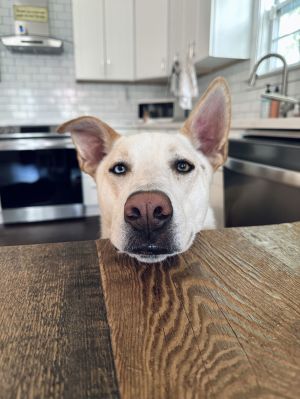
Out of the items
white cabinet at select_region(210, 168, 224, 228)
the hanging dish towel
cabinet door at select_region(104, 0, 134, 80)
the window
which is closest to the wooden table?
white cabinet at select_region(210, 168, 224, 228)

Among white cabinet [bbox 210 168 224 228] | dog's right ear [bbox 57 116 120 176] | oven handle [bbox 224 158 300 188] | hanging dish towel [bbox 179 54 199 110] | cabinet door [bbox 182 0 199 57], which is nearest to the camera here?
dog's right ear [bbox 57 116 120 176]

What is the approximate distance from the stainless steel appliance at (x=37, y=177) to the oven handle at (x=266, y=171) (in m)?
2.36

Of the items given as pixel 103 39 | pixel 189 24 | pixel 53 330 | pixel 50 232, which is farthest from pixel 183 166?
pixel 103 39

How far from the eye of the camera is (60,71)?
4.81 metres

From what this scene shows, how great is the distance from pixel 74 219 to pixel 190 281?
3575 millimetres

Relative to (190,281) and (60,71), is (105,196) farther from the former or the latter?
(60,71)

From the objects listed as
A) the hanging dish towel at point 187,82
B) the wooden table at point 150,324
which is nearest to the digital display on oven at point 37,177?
the hanging dish towel at point 187,82

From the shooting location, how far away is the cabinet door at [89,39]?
14.1 ft

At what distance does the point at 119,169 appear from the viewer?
3.67ft

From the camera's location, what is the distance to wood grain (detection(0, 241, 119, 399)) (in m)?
0.33

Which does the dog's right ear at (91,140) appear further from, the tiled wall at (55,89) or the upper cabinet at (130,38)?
the tiled wall at (55,89)

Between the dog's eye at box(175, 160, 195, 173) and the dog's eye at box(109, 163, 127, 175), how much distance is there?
0.19 meters

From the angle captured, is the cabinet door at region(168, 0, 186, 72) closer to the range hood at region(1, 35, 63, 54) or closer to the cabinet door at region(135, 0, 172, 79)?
the cabinet door at region(135, 0, 172, 79)

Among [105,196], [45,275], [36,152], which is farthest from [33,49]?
[45,275]
